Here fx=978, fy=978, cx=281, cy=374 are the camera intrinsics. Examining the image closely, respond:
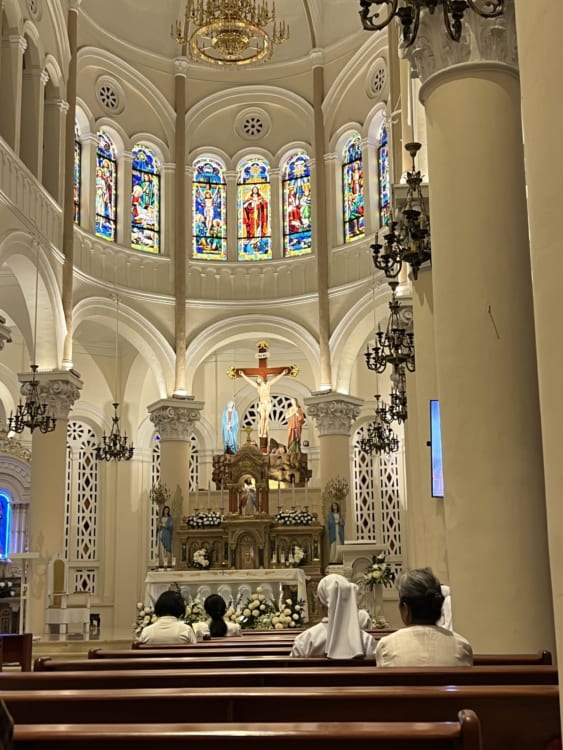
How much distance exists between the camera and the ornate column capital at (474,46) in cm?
766

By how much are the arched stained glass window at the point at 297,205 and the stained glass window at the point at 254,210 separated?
0.45m

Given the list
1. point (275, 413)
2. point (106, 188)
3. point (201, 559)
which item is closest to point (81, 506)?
point (201, 559)

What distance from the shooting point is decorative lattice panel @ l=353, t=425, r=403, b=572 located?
76.7ft

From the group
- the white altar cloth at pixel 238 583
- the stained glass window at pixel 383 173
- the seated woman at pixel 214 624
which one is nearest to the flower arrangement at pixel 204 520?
the white altar cloth at pixel 238 583

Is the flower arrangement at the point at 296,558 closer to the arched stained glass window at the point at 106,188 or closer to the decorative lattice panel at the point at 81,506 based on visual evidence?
the decorative lattice panel at the point at 81,506

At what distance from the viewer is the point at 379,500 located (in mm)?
23656

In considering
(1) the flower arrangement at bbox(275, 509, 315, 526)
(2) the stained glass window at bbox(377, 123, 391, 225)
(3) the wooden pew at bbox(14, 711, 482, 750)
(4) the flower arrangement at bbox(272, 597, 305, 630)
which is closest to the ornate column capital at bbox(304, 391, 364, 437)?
(1) the flower arrangement at bbox(275, 509, 315, 526)

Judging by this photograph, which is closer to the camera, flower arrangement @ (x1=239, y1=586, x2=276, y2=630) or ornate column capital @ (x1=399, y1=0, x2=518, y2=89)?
ornate column capital @ (x1=399, y1=0, x2=518, y2=89)

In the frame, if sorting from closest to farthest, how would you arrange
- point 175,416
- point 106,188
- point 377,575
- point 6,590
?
point 377,575 < point 6,590 < point 175,416 < point 106,188

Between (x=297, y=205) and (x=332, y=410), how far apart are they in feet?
18.1

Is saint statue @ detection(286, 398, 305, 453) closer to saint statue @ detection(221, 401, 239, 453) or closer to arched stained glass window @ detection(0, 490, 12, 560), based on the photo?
saint statue @ detection(221, 401, 239, 453)

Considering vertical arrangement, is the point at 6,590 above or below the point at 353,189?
below

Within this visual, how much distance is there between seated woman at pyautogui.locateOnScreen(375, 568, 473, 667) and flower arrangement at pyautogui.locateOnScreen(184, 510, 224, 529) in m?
16.0

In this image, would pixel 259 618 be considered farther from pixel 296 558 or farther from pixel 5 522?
pixel 5 522
